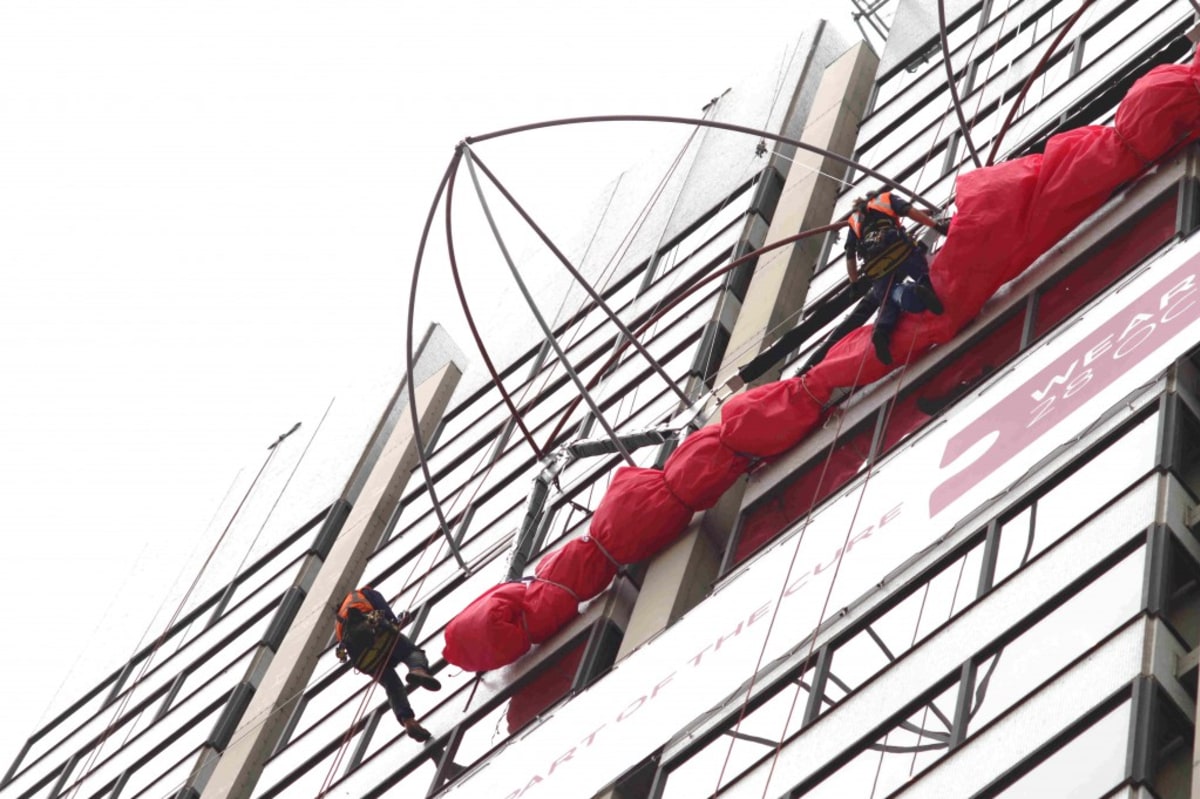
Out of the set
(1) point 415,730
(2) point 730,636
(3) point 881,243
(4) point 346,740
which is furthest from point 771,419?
(4) point 346,740

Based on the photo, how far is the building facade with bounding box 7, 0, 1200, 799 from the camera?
14.6 meters

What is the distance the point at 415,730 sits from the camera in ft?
78.6

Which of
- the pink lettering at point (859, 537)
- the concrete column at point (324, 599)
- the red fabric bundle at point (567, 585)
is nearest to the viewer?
the pink lettering at point (859, 537)

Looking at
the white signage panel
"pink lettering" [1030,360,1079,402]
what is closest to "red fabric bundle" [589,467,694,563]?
the white signage panel

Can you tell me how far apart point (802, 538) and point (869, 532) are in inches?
50.3

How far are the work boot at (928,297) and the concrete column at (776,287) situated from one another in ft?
12.9

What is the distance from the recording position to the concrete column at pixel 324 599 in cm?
2927

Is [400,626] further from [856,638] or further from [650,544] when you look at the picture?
[856,638]

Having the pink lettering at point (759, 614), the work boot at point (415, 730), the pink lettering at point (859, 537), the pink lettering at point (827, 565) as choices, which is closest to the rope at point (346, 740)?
the work boot at point (415, 730)

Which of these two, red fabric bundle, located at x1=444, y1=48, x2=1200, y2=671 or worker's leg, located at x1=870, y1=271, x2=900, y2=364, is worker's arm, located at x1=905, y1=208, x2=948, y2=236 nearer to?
red fabric bundle, located at x1=444, y1=48, x2=1200, y2=671

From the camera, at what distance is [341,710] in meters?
28.0

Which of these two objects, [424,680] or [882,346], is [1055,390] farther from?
[424,680]

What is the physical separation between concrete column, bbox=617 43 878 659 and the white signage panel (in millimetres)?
1676

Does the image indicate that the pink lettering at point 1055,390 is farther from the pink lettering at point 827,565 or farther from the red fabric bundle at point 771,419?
the red fabric bundle at point 771,419
